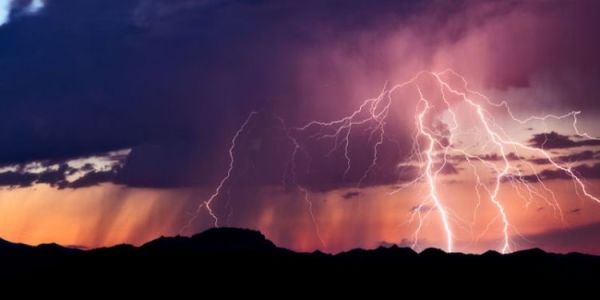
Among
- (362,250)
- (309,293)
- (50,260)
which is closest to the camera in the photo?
(309,293)

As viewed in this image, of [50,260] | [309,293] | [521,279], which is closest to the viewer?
[309,293]

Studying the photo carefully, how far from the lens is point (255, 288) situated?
87938mm

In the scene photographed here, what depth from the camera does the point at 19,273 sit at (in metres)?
104

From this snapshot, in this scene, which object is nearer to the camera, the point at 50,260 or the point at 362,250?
the point at 50,260

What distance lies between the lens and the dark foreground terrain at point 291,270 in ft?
295

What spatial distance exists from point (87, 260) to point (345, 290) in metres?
33.3

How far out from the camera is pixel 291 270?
9612cm

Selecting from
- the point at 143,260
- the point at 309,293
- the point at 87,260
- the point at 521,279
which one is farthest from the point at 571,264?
the point at 87,260

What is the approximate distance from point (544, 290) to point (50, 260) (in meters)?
67.2

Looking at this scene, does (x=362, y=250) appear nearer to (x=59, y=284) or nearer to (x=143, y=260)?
(x=143, y=260)

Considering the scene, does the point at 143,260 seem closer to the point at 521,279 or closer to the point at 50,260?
the point at 50,260

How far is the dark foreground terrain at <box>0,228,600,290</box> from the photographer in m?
89.9

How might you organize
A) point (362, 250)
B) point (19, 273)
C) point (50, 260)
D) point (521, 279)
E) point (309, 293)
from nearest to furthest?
point (309, 293) < point (521, 279) < point (19, 273) < point (50, 260) < point (362, 250)

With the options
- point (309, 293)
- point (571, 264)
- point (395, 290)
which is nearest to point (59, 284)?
point (309, 293)
